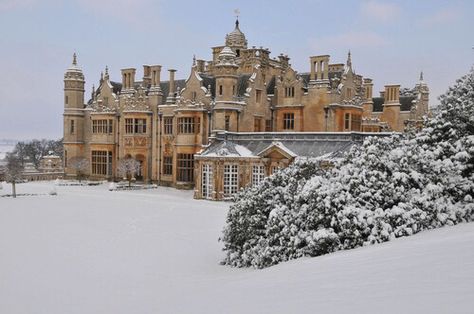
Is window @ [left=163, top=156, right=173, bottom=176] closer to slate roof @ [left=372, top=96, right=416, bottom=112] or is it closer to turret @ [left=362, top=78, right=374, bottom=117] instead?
turret @ [left=362, top=78, right=374, bottom=117]

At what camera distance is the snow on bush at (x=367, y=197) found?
552 inches

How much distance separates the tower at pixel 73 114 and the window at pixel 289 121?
22.3 metres

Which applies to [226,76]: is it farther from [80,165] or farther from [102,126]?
[80,165]

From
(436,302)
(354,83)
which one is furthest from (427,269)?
(354,83)

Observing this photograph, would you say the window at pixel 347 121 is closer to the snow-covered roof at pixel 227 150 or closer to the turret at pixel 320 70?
the turret at pixel 320 70

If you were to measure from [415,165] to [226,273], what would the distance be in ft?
23.0

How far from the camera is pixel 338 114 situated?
39.5 meters

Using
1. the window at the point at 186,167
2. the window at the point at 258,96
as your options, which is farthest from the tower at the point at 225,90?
the window at the point at 186,167

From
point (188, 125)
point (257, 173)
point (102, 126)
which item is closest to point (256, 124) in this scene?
point (188, 125)

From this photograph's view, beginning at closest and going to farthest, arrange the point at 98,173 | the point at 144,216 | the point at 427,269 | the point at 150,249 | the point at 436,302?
the point at 436,302 < the point at 427,269 < the point at 150,249 < the point at 144,216 < the point at 98,173

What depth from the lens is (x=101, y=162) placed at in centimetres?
4888

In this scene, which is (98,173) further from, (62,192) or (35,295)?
(35,295)

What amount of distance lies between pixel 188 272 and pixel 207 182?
2016cm

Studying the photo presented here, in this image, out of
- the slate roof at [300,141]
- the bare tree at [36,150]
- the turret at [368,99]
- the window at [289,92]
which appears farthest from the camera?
the bare tree at [36,150]
